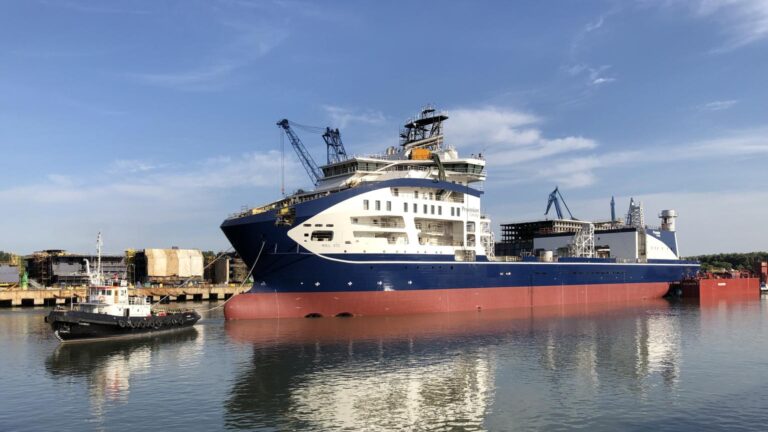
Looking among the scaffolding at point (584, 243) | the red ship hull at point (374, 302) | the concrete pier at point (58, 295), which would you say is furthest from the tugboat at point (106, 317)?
the scaffolding at point (584, 243)

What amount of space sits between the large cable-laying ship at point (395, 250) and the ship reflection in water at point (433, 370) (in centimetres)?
171

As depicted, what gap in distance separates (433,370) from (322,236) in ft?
52.7

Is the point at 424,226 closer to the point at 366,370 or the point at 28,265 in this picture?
the point at 366,370

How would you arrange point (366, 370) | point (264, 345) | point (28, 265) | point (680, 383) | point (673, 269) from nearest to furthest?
point (680, 383) < point (366, 370) < point (264, 345) < point (673, 269) < point (28, 265)

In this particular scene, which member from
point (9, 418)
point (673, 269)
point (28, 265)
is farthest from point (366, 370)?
point (28, 265)

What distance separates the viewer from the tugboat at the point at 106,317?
105 feet

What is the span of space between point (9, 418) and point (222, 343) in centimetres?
1371

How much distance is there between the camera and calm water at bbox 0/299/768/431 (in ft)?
58.5

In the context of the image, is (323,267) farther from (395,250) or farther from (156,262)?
(156,262)

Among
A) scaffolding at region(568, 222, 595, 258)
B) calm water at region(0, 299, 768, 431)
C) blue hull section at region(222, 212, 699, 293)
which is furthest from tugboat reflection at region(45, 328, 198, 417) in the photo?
scaffolding at region(568, 222, 595, 258)

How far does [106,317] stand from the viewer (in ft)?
108

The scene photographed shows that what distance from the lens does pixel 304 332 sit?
33.5 meters

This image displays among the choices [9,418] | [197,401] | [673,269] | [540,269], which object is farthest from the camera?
[673,269]

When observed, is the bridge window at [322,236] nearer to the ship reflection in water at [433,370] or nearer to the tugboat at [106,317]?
the ship reflection in water at [433,370]
